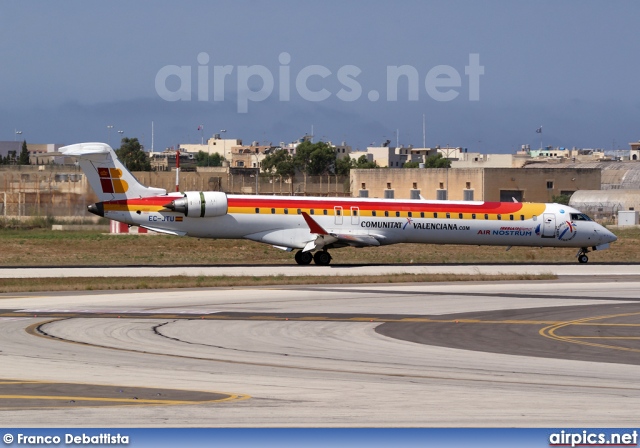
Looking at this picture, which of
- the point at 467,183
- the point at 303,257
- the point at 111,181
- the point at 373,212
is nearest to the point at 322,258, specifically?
the point at 303,257

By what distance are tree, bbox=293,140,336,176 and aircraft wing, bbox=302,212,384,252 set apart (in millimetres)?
100148

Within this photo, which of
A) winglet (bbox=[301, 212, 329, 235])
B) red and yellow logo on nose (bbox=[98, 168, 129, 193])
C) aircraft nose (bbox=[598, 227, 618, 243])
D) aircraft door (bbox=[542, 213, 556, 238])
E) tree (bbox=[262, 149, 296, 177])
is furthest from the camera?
tree (bbox=[262, 149, 296, 177])

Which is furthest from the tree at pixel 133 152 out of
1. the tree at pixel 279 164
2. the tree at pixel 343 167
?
the tree at pixel 343 167

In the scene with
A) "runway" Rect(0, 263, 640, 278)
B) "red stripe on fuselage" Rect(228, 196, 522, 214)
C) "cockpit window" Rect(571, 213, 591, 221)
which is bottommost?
"runway" Rect(0, 263, 640, 278)

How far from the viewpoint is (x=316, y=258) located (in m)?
47.4

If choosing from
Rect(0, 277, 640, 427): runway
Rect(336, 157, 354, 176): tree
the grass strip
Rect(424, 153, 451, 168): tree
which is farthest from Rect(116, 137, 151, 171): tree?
Rect(0, 277, 640, 427): runway

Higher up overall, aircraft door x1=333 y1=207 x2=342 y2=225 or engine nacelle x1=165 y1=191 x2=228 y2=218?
engine nacelle x1=165 y1=191 x2=228 y2=218

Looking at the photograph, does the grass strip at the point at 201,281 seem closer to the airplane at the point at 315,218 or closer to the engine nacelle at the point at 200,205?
the engine nacelle at the point at 200,205

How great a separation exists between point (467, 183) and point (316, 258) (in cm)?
4600

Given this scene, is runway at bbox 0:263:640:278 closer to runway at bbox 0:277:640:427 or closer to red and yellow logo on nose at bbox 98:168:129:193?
red and yellow logo on nose at bbox 98:168:129:193

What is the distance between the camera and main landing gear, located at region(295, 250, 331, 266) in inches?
1858

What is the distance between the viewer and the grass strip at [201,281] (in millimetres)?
35562

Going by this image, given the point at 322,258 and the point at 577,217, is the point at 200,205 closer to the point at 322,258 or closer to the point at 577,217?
the point at 322,258

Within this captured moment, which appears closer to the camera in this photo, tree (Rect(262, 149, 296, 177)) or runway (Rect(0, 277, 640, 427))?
runway (Rect(0, 277, 640, 427))
